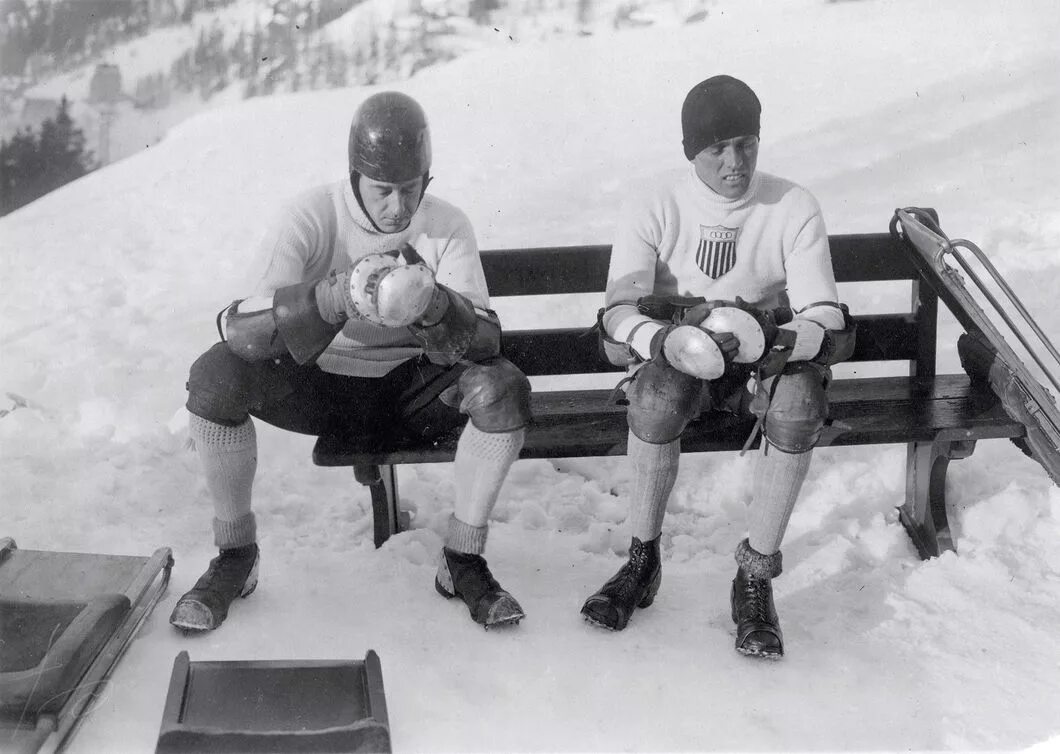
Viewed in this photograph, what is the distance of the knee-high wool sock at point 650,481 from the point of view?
3166 millimetres

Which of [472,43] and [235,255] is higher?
[472,43]

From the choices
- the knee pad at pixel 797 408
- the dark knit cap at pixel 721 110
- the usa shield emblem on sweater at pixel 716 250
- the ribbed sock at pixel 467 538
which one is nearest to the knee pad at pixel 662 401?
the knee pad at pixel 797 408

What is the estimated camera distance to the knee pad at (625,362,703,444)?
10.1 ft

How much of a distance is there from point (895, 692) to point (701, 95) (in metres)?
1.67

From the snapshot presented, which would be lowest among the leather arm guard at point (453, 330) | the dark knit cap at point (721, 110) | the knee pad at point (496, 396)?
the knee pad at point (496, 396)

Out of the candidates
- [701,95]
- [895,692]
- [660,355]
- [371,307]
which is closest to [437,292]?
[371,307]

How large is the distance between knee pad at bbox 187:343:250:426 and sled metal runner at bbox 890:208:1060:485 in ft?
7.04

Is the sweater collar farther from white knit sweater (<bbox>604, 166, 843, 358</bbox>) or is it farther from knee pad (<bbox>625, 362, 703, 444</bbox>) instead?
knee pad (<bbox>625, 362, 703, 444</bbox>)

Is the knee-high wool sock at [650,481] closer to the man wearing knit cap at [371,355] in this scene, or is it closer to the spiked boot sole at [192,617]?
the man wearing knit cap at [371,355]

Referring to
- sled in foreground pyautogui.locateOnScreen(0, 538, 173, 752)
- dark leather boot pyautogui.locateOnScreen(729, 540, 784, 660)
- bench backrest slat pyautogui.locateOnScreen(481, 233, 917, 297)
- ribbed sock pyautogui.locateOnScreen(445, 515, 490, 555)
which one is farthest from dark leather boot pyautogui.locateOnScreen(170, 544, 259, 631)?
dark leather boot pyautogui.locateOnScreen(729, 540, 784, 660)

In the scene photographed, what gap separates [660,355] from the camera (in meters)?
3.08

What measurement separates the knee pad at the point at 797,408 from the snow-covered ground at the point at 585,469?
0.56 meters

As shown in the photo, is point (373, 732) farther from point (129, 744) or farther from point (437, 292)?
point (437, 292)

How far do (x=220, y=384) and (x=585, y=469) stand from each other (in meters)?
1.76
